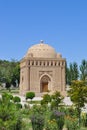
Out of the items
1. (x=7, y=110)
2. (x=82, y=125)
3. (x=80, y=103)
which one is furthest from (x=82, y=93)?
(x=7, y=110)

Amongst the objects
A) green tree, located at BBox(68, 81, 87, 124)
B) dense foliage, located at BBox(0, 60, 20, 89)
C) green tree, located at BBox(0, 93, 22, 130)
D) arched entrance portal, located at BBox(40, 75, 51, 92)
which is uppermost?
dense foliage, located at BBox(0, 60, 20, 89)

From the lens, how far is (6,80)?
6200 cm

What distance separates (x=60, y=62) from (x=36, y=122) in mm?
31798

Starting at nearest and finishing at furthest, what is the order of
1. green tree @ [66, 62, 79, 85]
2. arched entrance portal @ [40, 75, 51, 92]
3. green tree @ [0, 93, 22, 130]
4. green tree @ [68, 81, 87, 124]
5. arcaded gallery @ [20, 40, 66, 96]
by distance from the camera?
green tree @ [0, 93, 22, 130] → green tree @ [68, 81, 87, 124] → arcaded gallery @ [20, 40, 66, 96] → arched entrance portal @ [40, 75, 51, 92] → green tree @ [66, 62, 79, 85]

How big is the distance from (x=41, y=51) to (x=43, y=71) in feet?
9.17

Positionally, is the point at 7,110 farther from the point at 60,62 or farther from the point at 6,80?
the point at 6,80

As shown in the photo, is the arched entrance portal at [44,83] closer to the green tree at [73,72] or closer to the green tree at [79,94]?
the green tree at [73,72]

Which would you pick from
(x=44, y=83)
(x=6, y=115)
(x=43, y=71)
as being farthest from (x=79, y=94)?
(x=44, y=83)

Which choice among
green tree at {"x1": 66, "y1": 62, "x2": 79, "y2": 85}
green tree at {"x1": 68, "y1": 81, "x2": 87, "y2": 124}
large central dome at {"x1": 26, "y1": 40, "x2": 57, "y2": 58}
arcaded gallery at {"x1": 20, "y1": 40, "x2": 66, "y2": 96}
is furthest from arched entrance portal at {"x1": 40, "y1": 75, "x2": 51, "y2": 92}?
green tree at {"x1": 68, "y1": 81, "x2": 87, "y2": 124}

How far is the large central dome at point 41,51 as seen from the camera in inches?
1753

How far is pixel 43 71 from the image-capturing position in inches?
1741

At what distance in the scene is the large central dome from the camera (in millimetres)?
44531

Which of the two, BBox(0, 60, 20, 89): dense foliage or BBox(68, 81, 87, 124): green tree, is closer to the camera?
BBox(68, 81, 87, 124): green tree

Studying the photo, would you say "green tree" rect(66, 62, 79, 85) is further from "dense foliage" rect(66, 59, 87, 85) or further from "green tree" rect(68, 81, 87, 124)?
"green tree" rect(68, 81, 87, 124)
